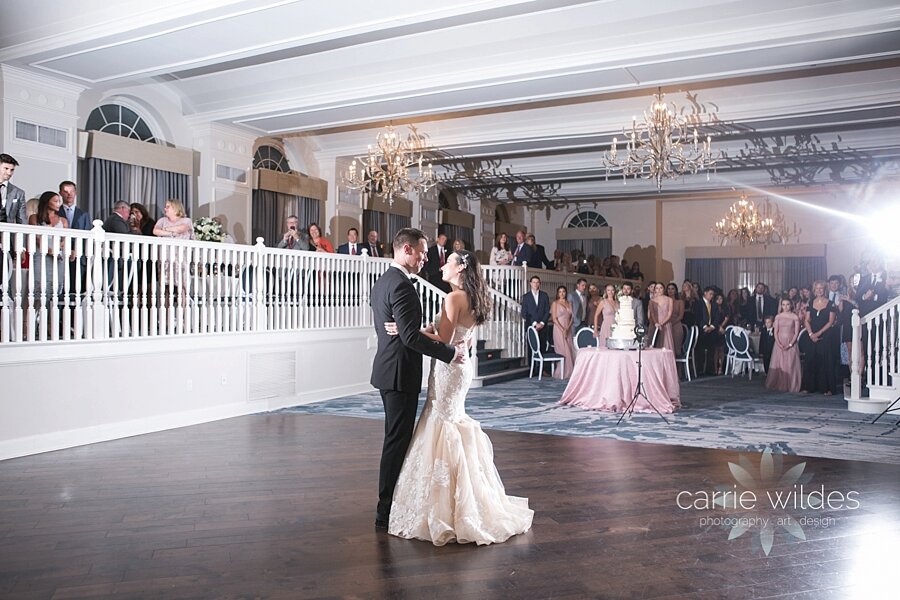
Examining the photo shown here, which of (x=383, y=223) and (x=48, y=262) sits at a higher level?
(x=383, y=223)

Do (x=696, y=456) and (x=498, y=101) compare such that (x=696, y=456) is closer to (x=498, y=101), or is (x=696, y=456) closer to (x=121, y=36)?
(x=498, y=101)

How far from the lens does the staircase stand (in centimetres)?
1135

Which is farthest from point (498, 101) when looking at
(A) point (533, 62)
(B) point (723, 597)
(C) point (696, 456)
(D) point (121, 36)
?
(B) point (723, 597)

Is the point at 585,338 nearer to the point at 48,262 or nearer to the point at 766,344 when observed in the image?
the point at 766,344

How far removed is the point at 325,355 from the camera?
31.8 feet

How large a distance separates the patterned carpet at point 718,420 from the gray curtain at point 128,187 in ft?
12.0

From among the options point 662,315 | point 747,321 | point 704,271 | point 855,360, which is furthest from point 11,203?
point 704,271

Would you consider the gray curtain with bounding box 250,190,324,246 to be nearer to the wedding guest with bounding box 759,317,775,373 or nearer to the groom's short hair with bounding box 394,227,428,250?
the wedding guest with bounding box 759,317,775,373

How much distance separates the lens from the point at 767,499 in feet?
15.8

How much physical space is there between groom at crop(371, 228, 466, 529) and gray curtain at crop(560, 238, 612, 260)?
1625 cm

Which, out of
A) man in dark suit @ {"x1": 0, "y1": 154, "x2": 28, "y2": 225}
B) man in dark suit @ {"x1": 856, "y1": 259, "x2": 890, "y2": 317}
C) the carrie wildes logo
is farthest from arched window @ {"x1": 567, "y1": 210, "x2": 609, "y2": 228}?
man in dark suit @ {"x1": 0, "y1": 154, "x2": 28, "y2": 225}

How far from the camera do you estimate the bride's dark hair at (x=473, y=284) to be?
413cm

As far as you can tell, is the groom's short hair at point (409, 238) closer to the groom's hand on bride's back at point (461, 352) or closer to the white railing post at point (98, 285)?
the groom's hand on bride's back at point (461, 352)

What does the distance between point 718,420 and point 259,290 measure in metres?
5.29
